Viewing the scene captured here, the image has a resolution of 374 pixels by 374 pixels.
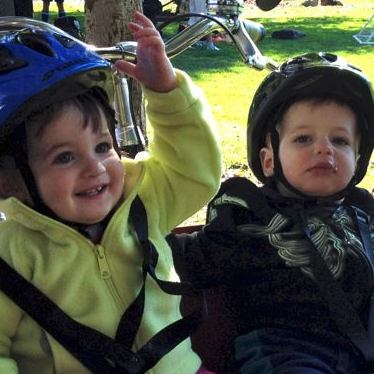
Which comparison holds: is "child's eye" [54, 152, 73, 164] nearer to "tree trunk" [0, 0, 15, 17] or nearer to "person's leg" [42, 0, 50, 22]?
"tree trunk" [0, 0, 15, 17]

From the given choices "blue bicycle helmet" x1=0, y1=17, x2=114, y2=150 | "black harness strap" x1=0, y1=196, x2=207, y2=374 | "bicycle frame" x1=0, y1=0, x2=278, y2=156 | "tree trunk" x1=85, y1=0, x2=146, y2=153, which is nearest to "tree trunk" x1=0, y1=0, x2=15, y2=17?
"tree trunk" x1=85, y1=0, x2=146, y2=153

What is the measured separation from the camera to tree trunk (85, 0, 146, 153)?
11.1 ft

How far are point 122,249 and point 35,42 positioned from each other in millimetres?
597

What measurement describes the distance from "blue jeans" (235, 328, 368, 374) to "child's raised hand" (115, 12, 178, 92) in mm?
824

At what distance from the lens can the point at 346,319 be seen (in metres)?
2.22

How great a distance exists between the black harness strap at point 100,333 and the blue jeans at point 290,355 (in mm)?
350

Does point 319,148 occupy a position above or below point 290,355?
above

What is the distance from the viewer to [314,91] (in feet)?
8.04

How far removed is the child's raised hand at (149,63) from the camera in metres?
1.99

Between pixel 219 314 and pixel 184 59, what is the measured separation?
9816mm

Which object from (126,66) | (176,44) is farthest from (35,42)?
(176,44)

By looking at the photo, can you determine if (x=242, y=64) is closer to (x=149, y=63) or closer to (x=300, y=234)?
(x=300, y=234)

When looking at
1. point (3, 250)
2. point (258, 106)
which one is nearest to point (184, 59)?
point (258, 106)

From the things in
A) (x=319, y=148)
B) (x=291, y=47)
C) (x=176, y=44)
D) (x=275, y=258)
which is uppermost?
(x=176, y=44)
